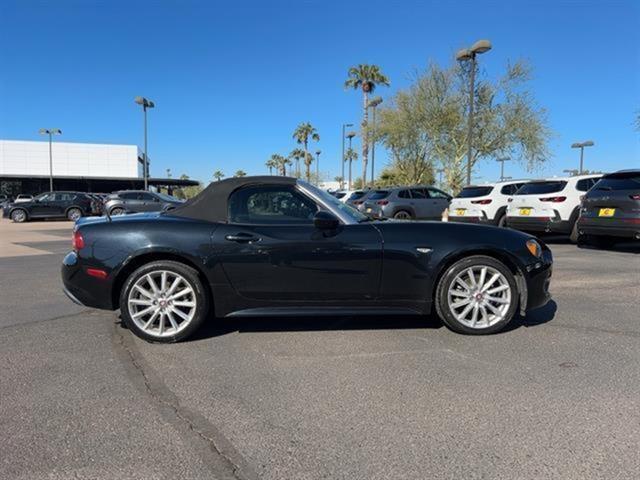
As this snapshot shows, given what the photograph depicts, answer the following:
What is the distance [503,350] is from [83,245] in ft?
12.4

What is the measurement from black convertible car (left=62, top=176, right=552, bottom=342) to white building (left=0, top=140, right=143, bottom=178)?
205 ft

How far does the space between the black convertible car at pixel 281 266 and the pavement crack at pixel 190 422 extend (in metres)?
0.50

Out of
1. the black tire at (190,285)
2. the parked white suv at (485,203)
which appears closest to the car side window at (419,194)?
the parked white suv at (485,203)

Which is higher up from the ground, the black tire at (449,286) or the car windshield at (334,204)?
the car windshield at (334,204)

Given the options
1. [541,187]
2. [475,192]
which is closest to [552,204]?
[541,187]

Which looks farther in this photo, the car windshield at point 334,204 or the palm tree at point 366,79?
the palm tree at point 366,79

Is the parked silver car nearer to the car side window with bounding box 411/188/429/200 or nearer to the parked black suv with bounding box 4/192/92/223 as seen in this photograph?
the car side window with bounding box 411/188/429/200

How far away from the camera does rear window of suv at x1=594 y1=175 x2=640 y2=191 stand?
9.73 m

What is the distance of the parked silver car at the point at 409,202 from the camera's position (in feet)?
57.9

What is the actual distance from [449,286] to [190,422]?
2.58m

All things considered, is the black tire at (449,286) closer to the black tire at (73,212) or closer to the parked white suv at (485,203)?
the parked white suv at (485,203)

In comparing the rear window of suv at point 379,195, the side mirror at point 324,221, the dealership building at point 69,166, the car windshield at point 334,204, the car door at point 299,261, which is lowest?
the car door at point 299,261

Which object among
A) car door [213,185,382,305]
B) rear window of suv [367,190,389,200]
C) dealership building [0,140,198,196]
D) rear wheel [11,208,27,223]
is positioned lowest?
rear wheel [11,208,27,223]

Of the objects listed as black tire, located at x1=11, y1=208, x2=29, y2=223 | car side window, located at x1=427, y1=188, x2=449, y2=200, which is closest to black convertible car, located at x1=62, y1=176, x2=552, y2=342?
car side window, located at x1=427, y1=188, x2=449, y2=200
